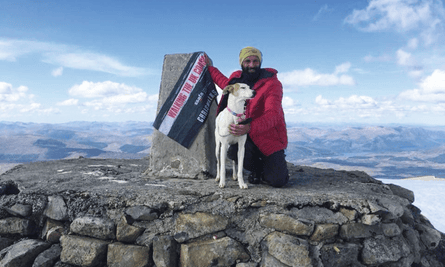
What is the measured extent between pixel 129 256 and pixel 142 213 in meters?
0.59

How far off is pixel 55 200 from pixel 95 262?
122 centimetres

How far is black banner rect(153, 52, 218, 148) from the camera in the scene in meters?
5.22

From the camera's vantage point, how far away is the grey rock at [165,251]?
3664 mm

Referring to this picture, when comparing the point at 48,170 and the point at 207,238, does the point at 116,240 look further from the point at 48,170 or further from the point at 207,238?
the point at 48,170

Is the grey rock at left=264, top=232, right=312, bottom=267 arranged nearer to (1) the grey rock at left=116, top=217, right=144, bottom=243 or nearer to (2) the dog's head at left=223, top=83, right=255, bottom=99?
(1) the grey rock at left=116, top=217, right=144, bottom=243

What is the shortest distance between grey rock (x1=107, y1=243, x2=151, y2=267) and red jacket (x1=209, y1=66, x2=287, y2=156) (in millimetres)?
2381

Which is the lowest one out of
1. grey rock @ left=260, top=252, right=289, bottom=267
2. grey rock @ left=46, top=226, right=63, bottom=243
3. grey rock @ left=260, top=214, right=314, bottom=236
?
grey rock @ left=260, top=252, right=289, bottom=267


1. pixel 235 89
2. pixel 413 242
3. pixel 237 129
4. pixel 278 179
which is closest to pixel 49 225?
pixel 237 129

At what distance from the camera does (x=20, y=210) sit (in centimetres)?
435

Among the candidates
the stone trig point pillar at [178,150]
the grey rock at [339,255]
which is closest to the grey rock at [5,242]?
the stone trig point pillar at [178,150]

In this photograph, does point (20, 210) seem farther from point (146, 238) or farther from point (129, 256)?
point (146, 238)

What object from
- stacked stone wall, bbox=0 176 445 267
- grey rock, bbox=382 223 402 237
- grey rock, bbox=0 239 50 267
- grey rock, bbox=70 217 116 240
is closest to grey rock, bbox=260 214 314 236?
stacked stone wall, bbox=0 176 445 267

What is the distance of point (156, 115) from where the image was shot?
5.34 metres

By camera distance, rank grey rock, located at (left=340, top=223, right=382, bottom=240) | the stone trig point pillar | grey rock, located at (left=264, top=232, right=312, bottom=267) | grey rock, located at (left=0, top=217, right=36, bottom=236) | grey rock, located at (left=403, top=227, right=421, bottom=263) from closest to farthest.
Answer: grey rock, located at (left=264, top=232, right=312, bottom=267), grey rock, located at (left=340, top=223, right=382, bottom=240), grey rock, located at (left=403, top=227, right=421, bottom=263), grey rock, located at (left=0, top=217, right=36, bottom=236), the stone trig point pillar
